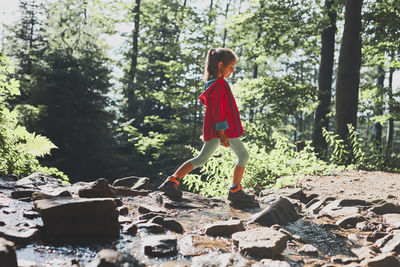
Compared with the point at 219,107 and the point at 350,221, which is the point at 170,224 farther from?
the point at 350,221

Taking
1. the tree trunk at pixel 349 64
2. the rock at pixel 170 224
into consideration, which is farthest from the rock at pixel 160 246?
the tree trunk at pixel 349 64

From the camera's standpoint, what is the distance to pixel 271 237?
8.14ft

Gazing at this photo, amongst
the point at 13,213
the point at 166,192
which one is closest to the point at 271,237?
the point at 166,192

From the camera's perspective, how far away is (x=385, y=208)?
3.69 m

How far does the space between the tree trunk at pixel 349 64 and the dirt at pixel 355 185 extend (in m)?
2.18

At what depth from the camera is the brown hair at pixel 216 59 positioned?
4.10m

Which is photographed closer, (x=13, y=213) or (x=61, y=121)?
(x=13, y=213)

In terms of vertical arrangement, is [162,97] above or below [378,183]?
above

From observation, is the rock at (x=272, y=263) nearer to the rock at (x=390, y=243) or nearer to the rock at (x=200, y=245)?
the rock at (x=200, y=245)

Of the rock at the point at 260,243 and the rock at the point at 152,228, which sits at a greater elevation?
the rock at the point at 260,243

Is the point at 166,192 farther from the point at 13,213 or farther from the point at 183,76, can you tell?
the point at 183,76

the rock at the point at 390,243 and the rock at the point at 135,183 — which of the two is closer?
the rock at the point at 390,243

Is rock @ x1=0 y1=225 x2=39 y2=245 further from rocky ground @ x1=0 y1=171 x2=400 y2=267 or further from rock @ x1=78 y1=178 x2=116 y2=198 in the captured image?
rock @ x1=78 y1=178 x2=116 y2=198

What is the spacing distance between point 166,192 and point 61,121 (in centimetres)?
901
